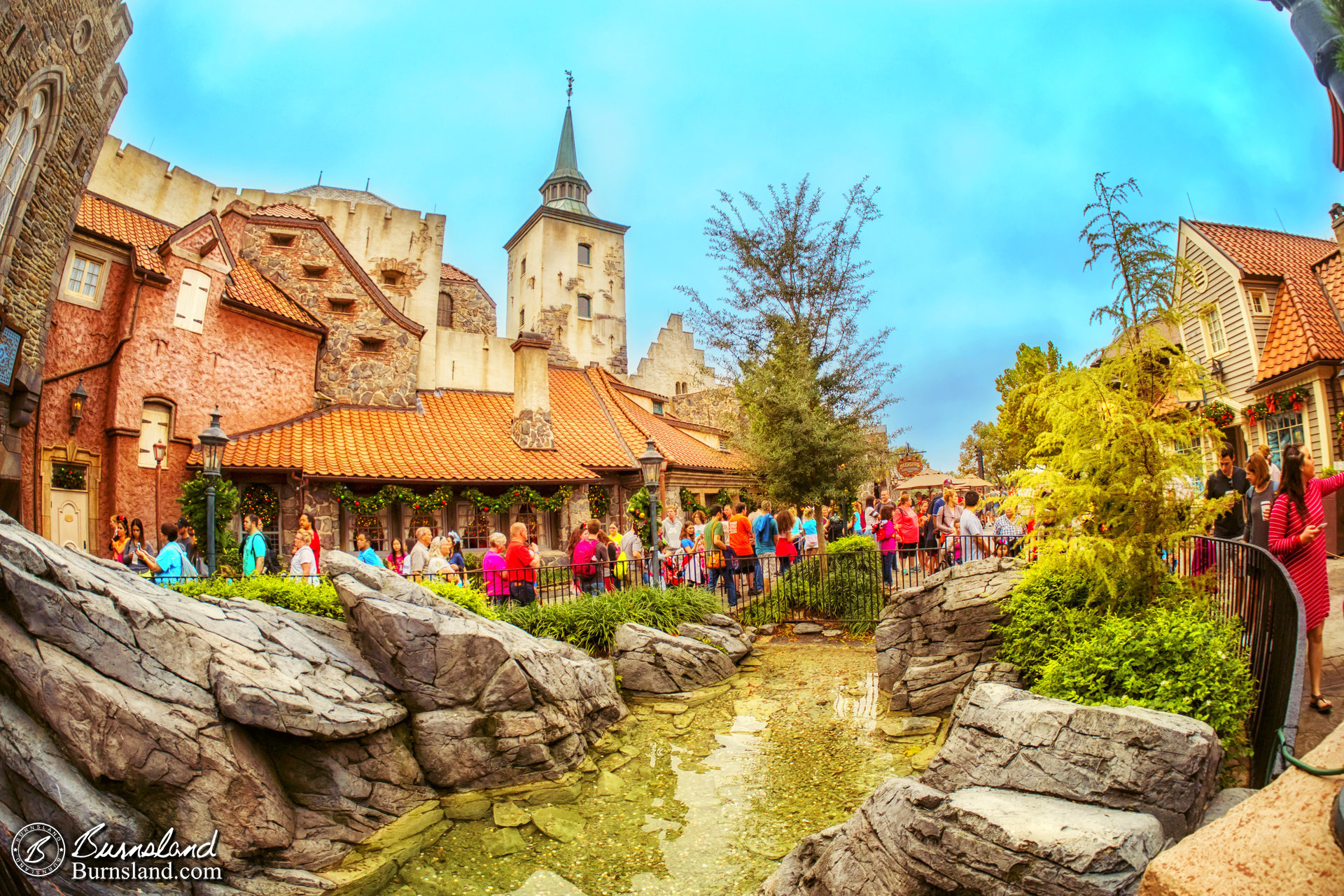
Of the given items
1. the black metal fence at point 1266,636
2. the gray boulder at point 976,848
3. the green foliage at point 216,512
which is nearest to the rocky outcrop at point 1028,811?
the gray boulder at point 976,848

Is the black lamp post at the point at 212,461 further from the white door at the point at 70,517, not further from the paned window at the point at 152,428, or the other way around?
the paned window at the point at 152,428

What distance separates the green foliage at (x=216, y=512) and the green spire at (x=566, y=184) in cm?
2805

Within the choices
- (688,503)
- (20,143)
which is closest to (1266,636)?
(20,143)

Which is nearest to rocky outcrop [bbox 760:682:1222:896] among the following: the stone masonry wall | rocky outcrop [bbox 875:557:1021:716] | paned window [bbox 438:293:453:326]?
rocky outcrop [bbox 875:557:1021:716]

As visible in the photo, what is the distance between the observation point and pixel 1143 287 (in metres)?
6.72

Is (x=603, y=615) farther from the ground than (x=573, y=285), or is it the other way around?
(x=573, y=285)

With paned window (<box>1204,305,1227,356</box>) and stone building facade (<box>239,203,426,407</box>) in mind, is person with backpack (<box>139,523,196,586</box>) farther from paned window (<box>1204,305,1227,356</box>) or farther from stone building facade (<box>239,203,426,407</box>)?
paned window (<box>1204,305,1227,356</box>)

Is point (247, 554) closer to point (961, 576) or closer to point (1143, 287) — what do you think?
point (961, 576)

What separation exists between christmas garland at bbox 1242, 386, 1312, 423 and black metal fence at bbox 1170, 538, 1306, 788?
40.9 ft

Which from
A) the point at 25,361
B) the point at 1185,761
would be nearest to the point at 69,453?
the point at 25,361

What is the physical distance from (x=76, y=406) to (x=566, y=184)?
31.2m

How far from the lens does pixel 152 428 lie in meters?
14.5

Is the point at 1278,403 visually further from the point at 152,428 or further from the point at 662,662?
the point at 152,428

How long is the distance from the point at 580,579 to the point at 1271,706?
32.6ft
